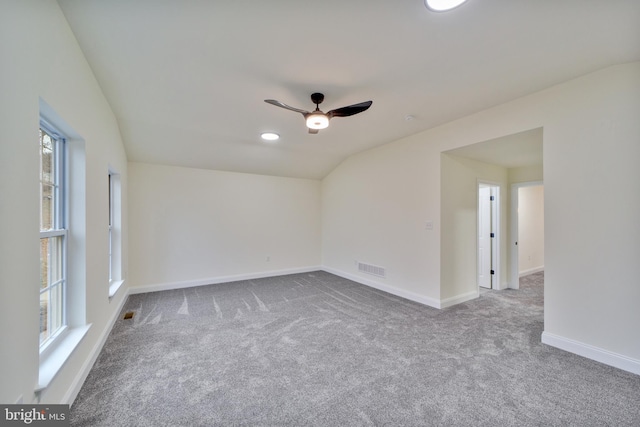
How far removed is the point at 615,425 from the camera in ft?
5.49

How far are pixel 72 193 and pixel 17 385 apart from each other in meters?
1.39

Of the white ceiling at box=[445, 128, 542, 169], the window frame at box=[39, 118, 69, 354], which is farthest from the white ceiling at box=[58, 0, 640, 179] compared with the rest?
the window frame at box=[39, 118, 69, 354]

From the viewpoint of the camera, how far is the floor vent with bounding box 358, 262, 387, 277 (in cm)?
468

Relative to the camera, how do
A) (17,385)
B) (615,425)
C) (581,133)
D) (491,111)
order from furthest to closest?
(491,111)
(581,133)
(615,425)
(17,385)

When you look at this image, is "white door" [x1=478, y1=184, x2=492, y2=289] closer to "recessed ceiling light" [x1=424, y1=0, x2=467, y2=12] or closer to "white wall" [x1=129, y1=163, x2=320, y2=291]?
"white wall" [x1=129, y1=163, x2=320, y2=291]

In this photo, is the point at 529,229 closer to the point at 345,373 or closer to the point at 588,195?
the point at 588,195

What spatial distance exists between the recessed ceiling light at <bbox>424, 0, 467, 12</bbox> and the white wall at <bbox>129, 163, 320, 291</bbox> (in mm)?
4549

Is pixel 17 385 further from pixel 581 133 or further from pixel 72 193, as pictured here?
pixel 581 133

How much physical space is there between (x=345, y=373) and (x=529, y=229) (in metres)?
5.52

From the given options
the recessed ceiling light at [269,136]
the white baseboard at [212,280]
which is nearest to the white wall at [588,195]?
the recessed ceiling light at [269,136]

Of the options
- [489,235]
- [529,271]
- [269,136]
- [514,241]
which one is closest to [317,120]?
[269,136]

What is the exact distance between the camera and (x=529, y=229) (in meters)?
5.54

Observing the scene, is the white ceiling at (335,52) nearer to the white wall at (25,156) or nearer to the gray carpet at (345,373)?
the white wall at (25,156)

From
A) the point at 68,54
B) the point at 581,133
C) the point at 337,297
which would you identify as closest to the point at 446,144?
the point at 581,133
